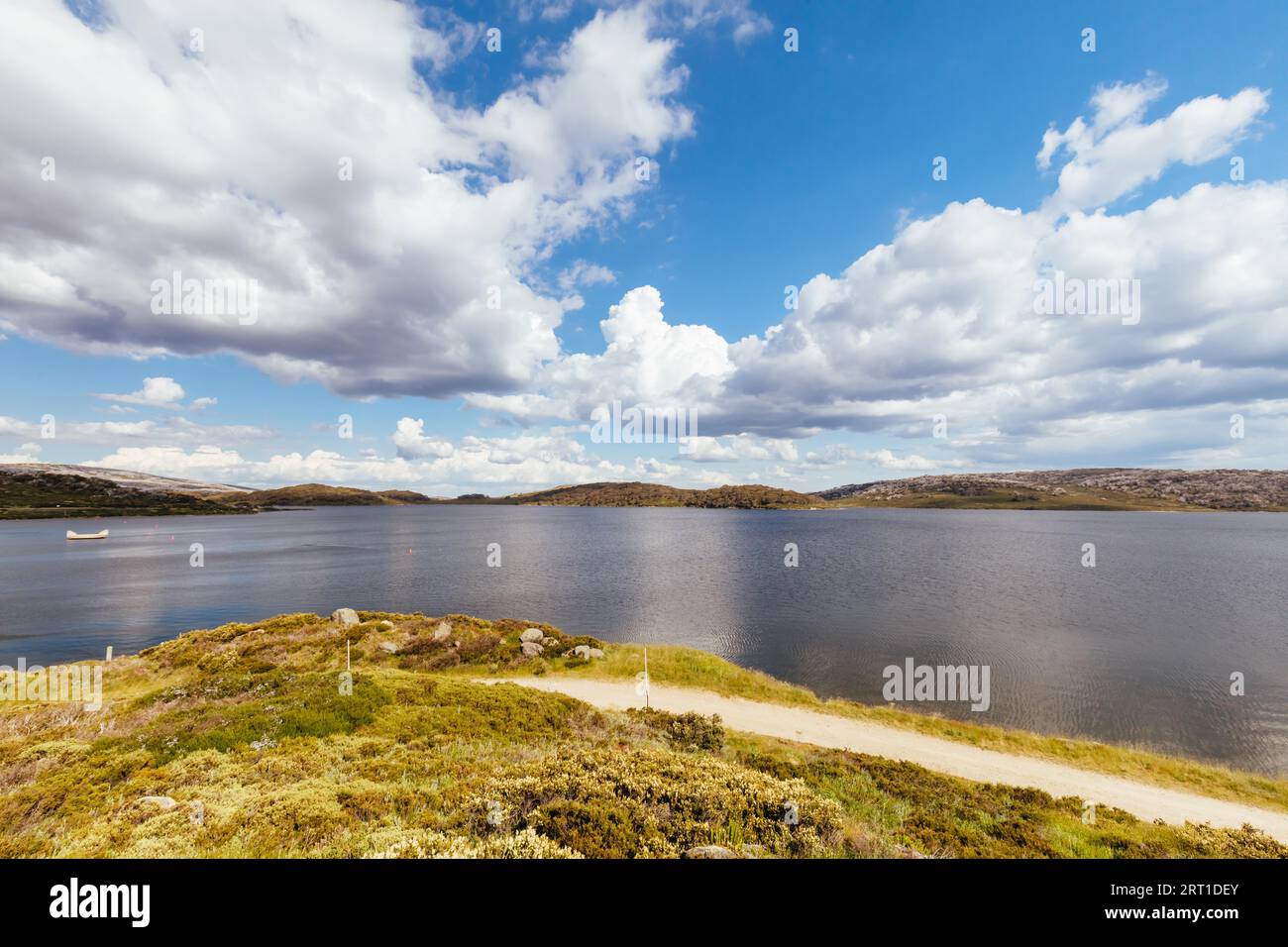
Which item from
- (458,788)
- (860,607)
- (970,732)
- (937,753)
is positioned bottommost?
(860,607)

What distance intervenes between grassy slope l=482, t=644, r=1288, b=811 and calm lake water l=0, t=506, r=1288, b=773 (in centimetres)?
359

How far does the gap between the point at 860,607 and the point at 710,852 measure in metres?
53.3

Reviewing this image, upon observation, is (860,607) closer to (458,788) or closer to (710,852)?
(458,788)

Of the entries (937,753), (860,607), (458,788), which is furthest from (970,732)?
(860,607)

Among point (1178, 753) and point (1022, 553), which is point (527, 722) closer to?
point (1178, 753)

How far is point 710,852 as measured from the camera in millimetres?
9781

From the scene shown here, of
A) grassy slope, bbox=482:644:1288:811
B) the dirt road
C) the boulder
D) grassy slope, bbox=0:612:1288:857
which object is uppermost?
the boulder

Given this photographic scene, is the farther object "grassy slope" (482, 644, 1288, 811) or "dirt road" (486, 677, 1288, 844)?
"grassy slope" (482, 644, 1288, 811)

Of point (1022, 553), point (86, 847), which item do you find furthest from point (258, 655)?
point (1022, 553)

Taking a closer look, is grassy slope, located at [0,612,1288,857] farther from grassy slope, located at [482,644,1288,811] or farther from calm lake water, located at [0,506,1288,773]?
calm lake water, located at [0,506,1288,773]

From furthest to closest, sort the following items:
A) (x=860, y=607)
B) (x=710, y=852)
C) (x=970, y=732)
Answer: (x=860, y=607) → (x=970, y=732) → (x=710, y=852)

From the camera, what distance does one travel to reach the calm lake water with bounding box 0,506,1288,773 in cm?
3297

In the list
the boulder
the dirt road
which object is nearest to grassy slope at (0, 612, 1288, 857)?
the boulder
